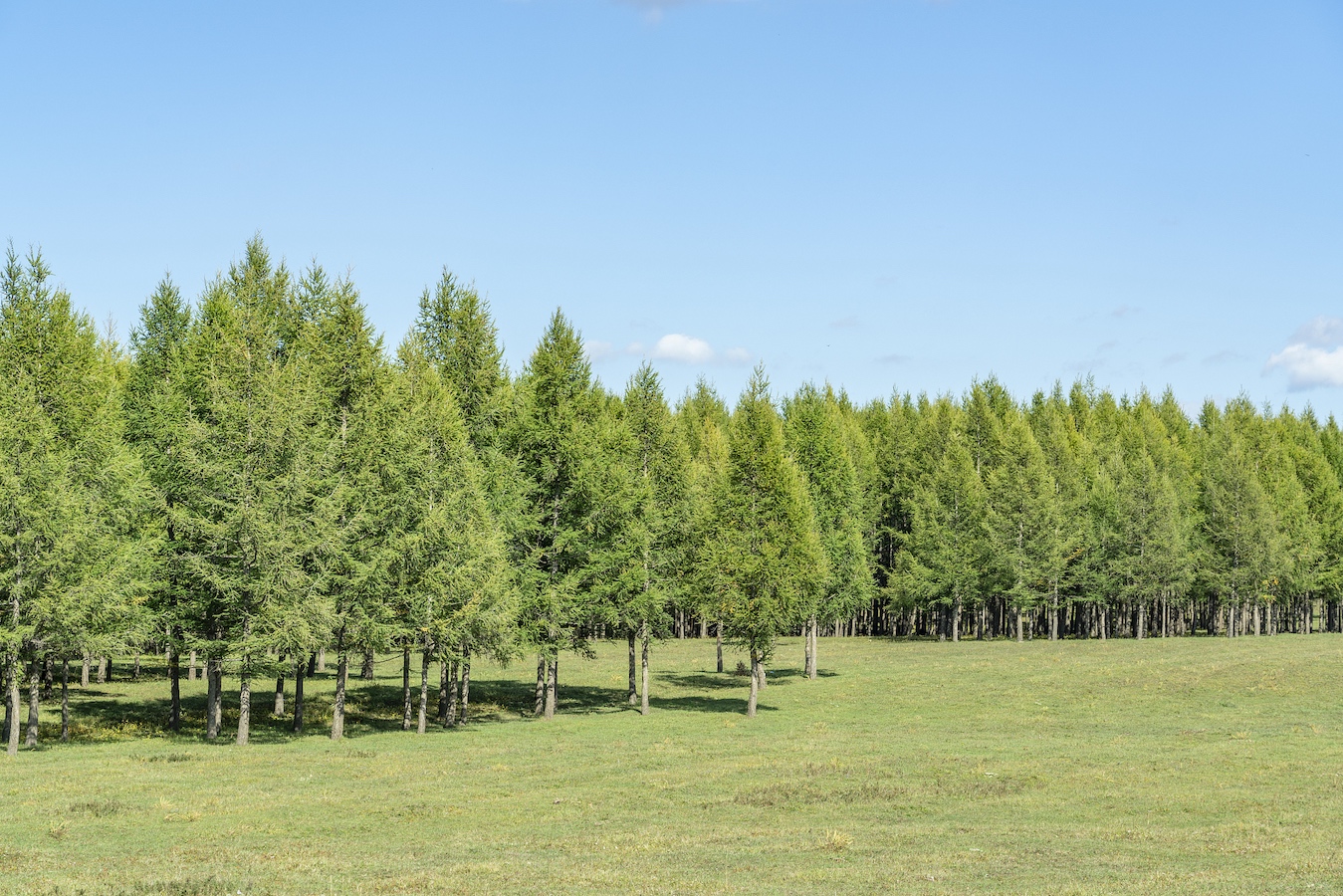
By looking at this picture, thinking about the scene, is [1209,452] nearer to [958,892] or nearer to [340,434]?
[340,434]

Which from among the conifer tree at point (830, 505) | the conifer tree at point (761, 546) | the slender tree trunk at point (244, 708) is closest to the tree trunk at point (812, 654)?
the conifer tree at point (830, 505)

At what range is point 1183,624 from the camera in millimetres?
120750

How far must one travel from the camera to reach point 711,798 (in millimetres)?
31188

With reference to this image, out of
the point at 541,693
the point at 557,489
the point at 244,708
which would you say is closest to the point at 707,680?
the point at 541,693

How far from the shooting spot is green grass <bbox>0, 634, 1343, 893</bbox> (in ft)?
71.9

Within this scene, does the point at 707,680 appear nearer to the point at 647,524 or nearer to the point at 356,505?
the point at 647,524

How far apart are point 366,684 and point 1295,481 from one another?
302 ft

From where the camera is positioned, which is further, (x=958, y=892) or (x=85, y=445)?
(x=85, y=445)

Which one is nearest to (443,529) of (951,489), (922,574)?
(922,574)

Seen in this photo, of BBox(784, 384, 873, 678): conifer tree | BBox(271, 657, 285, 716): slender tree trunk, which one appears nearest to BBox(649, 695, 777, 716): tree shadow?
BBox(784, 384, 873, 678): conifer tree

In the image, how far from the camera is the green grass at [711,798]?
2191 cm

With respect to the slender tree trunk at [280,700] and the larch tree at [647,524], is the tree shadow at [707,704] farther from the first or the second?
the slender tree trunk at [280,700]

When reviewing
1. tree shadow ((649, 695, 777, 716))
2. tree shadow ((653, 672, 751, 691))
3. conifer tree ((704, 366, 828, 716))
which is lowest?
tree shadow ((653, 672, 751, 691))

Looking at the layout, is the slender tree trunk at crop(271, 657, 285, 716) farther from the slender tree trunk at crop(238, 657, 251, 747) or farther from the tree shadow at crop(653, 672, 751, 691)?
the tree shadow at crop(653, 672, 751, 691)
